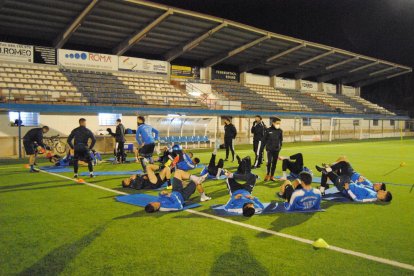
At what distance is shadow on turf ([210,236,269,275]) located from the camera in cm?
457

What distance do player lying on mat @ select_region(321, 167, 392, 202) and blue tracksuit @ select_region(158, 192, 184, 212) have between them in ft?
13.4

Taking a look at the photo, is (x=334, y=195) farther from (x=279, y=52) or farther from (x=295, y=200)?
(x=279, y=52)

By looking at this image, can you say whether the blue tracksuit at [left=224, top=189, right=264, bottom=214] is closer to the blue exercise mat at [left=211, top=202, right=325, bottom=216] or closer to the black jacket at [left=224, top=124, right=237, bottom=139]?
the blue exercise mat at [left=211, top=202, right=325, bottom=216]

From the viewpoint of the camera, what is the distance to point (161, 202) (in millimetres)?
7820

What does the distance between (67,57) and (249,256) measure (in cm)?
2931

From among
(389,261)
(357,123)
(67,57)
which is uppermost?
(67,57)

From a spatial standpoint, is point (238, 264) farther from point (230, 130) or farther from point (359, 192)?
point (230, 130)

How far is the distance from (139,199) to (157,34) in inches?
987

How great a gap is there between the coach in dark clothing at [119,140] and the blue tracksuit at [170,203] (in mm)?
9760

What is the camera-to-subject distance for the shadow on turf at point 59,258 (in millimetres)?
4586

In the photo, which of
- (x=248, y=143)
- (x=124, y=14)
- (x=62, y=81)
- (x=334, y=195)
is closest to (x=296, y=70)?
(x=248, y=143)

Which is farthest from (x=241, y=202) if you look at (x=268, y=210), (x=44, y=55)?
(x=44, y=55)

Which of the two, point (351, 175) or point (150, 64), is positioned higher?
point (150, 64)

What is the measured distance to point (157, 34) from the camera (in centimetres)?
3138
